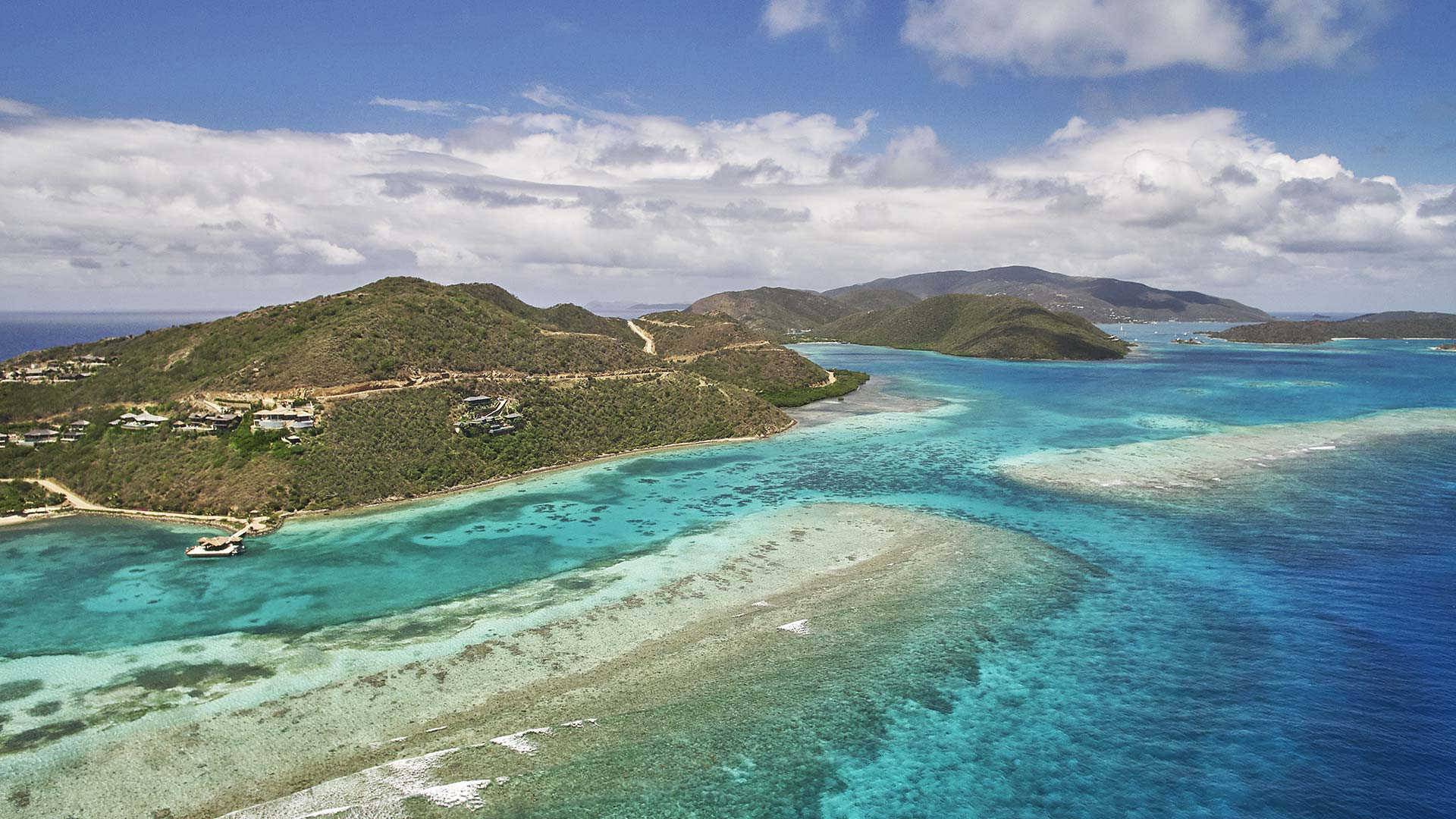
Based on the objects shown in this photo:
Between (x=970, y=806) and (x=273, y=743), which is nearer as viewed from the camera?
(x=970, y=806)

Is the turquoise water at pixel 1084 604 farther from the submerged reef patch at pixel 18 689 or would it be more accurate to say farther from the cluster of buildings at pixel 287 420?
the cluster of buildings at pixel 287 420

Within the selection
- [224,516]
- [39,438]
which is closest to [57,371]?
[39,438]

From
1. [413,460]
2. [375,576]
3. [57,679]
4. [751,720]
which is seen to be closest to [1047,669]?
[751,720]

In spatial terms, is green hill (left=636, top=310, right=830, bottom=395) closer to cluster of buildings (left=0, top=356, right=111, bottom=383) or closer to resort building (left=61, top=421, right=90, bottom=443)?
cluster of buildings (left=0, top=356, right=111, bottom=383)

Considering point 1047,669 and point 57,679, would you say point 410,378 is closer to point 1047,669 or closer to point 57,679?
point 57,679

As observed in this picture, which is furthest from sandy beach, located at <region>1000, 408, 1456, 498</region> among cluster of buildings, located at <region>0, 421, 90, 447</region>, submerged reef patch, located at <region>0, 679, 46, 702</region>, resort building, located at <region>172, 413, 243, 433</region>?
cluster of buildings, located at <region>0, 421, 90, 447</region>

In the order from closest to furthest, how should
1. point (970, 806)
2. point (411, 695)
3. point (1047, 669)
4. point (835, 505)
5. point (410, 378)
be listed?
point (970, 806)
point (411, 695)
point (1047, 669)
point (835, 505)
point (410, 378)
